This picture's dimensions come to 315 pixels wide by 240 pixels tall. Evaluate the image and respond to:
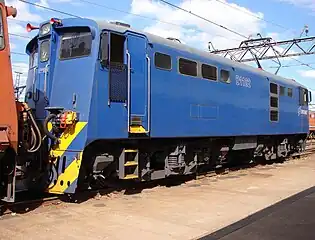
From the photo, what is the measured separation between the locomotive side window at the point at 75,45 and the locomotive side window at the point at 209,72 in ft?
13.3

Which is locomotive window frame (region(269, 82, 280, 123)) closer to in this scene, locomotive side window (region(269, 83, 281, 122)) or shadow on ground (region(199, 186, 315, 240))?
locomotive side window (region(269, 83, 281, 122))

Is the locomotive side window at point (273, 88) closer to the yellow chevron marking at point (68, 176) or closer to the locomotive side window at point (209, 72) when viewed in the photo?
the locomotive side window at point (209, 72)

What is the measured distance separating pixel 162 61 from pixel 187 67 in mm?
1155

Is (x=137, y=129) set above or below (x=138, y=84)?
below

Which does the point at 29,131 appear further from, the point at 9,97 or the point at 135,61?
the point at 135,61

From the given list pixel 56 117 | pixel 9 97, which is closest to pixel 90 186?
pixel 56 117

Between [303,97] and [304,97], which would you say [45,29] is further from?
[304,97]

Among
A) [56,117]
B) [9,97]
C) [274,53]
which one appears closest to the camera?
[9,97]

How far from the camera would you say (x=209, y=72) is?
12195mm

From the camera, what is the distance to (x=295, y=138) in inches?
834

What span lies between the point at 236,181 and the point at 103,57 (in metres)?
6.04

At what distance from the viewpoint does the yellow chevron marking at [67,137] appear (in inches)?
328

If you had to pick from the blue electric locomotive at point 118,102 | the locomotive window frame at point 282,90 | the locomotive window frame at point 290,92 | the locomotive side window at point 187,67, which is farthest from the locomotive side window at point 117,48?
the locomotive window frame at point 290,92

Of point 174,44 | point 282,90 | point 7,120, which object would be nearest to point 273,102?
point 282,90
